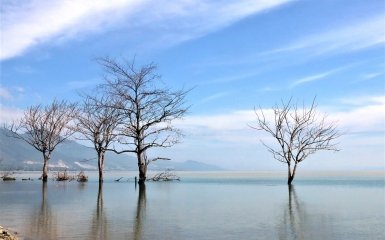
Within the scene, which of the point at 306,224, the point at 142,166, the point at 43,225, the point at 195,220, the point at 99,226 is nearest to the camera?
the point at 99,226

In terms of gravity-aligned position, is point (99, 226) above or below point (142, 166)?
below

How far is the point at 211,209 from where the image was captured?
20859 mm

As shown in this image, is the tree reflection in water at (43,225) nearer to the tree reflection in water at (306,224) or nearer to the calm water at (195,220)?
the calm water at (195,220)

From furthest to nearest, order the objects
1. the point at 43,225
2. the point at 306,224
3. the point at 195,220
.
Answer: the point at 195,220, the point at 306,224, the point at 43,225

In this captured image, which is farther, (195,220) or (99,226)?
(195,220)

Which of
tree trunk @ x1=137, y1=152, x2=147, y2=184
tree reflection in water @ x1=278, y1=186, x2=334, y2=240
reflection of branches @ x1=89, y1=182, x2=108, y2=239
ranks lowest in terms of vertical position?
tree reflection in water @ x1=278, y1=186, x2=334, y2=240

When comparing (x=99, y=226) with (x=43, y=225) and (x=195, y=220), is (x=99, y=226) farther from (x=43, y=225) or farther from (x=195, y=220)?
(x=195, y=220)

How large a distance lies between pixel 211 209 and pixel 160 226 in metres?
5.62

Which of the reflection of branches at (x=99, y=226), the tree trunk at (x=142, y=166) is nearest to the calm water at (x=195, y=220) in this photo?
the reflection of branches at (x=99, y=226)

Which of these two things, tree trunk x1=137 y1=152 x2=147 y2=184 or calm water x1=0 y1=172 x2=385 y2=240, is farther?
tree trunk x1=137 y1=152 x2=147 y2=184

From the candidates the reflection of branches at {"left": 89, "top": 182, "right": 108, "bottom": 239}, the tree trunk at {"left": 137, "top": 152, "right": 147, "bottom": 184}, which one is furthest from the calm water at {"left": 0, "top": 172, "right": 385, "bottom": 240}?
the tree trunk at {"left": 137, "top": 152, "right": 147, "bottom": 184}

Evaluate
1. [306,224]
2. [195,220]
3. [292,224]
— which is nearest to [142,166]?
[195,220]

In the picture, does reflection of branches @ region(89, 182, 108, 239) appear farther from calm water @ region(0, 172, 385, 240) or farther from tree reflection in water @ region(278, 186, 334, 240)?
tree reflection in water @ region(278, 186, 334, 240)

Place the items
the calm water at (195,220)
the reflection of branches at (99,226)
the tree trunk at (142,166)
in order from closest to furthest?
the reflection of branches at (99,226) → the calm water at (195,220) → the tree trunk at (142,166)
